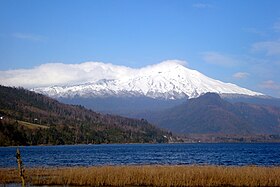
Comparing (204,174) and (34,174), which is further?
(34,174)

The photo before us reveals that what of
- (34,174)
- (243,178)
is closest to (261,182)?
(243,178)

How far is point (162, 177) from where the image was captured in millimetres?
42625

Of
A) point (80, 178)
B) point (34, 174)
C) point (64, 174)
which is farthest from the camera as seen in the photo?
point (34, 174)

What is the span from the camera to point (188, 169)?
46219 mm

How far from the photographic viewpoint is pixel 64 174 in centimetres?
4666

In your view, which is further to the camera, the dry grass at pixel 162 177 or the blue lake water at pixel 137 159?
the blue lake water at pixel 137 159

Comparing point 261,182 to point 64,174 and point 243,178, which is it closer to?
point 243,178

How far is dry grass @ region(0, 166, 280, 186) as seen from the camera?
136ft

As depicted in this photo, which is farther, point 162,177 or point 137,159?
point 137,159

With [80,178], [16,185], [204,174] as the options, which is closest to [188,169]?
[204,174]

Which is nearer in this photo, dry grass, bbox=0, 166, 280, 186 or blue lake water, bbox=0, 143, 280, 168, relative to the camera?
dry grass, bbox=0, 166, 280, 186

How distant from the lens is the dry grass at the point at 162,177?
136 feet

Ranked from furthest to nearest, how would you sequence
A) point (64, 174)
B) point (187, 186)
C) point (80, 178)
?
point (64, 174) < point (80, 178) < point (187, 186)

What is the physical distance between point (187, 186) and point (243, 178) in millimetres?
4933
